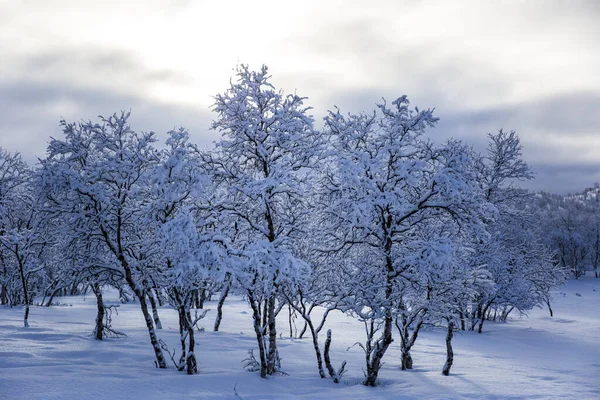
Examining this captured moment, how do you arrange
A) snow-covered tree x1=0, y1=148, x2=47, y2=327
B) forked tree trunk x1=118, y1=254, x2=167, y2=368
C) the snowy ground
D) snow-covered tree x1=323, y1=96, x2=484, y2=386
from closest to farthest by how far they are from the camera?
the snowy ground, snow-covered tree x1=323, y1=96, x2=484, y2=386, forked tree trunk x1=118, y1=254, x2=167, y2=368, snow-covered tree x1=0, y1=148, x2=47, y2=327

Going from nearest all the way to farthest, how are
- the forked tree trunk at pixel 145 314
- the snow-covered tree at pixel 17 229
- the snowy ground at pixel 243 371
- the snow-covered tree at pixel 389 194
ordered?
the snowy ground at pixel 243 371 < the snow-covered tree at pixel 389 194 < the forked tree trunk at pixel 145 314 < the snow-covered tree at pixel 17 229

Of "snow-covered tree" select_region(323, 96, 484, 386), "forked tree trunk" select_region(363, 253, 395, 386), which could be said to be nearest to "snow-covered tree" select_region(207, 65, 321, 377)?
"snow-covered tree" select_region(323, 96, 484, 386)

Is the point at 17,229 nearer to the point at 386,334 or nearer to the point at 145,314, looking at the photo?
the point at 145,314

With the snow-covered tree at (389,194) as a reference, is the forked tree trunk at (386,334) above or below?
below

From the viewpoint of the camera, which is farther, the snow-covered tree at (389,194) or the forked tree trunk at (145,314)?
the forked tree trunk at (145,314)

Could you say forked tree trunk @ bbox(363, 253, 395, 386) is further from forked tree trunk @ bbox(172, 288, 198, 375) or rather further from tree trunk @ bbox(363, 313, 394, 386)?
forked tree trunk @ bbox(172, 288, 198, 375)

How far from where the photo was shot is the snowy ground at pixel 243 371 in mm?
10477

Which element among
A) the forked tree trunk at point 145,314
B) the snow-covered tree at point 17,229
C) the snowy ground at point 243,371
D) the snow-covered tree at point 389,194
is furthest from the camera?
the snow-covered tree at point 17,229

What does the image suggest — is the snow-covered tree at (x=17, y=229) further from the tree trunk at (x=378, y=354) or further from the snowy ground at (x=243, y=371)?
the tree trunk at (x=378, y=354)

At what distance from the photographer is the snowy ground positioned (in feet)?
34.4

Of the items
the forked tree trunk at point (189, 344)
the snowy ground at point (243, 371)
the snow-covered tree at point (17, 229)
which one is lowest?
the snowy ground at point (243, 371)

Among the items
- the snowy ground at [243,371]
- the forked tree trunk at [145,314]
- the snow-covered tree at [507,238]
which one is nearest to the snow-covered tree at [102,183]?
the forked tree trunk at [145,314]

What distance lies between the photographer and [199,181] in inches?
461

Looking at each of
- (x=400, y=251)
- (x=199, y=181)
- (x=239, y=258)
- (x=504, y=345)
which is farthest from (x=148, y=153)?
(x=504, y=345)
